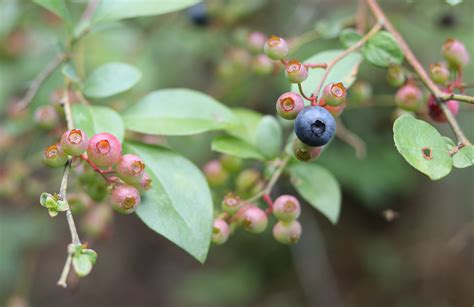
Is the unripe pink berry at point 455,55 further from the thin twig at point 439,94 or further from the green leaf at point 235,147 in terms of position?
the green leaf at point 235,147

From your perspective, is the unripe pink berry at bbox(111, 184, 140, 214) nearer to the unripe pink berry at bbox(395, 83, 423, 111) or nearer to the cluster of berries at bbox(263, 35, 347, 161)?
the cluster of berries at bbox(263, 35, 347, 161)

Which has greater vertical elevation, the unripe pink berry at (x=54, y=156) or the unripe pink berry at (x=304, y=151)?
the unripe pink berry at (x=304, y=151)

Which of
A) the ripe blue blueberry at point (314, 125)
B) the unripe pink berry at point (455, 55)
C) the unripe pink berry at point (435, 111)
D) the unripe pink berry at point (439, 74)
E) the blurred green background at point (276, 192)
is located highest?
the unripe pink berry at point (455, 55)

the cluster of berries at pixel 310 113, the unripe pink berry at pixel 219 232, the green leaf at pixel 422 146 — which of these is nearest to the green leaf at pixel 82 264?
the unripe pink berry at pixel 219 232

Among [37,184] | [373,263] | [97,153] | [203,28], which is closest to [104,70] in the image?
[97,153]

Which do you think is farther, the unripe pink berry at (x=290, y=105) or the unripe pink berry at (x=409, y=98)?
the unripe pink berry at (x=409, y=98)

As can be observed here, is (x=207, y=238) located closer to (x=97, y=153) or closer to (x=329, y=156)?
(x=97, y=153)

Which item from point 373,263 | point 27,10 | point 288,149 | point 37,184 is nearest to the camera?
point 288,149
